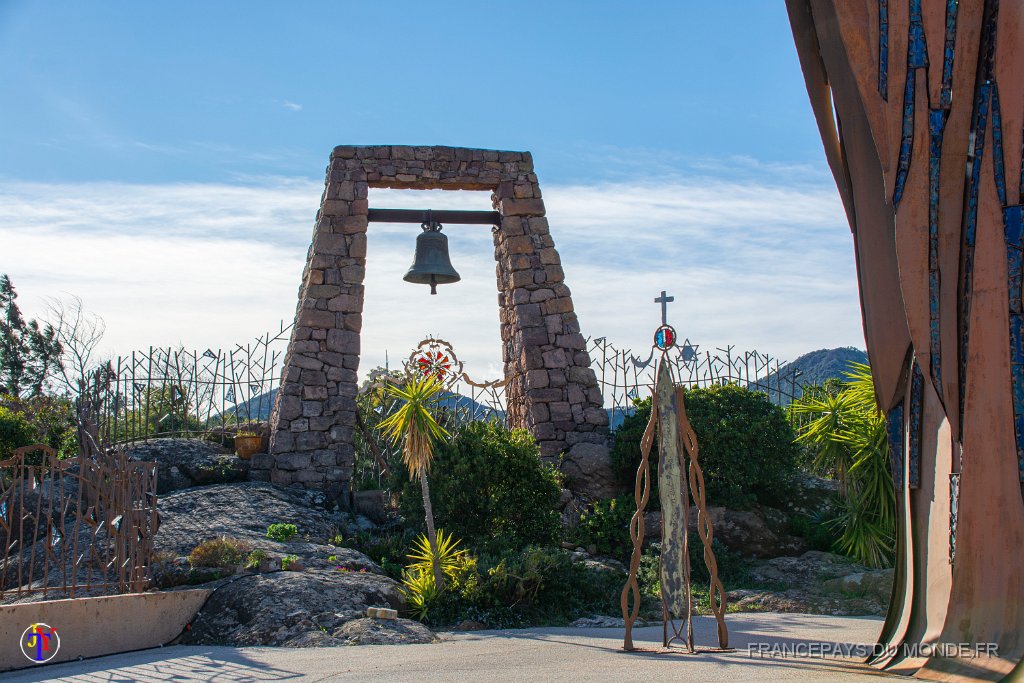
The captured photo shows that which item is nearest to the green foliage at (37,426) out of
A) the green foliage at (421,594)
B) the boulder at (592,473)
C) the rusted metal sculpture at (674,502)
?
the green foliage at (421,594)

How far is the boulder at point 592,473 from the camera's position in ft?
38.0

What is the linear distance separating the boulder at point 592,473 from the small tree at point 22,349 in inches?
549

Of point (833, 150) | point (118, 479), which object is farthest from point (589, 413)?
point (833, 150)

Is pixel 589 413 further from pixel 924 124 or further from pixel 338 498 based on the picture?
pixel 924 124

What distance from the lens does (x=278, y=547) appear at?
29.3ft

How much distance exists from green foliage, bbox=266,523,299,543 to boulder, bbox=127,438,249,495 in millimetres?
1882

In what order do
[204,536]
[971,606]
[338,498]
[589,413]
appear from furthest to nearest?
[589,413] < [338,498] < [204,536] < [971,606]

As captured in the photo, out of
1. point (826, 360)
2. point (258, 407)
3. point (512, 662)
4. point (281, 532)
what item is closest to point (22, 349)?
point (258, 407)

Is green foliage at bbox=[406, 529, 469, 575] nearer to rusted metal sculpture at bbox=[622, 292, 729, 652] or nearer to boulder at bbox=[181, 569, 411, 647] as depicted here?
boulder at bbox=[181, 569, 411, 647]

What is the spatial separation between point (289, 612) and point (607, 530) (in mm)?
4690

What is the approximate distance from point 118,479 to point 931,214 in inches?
238

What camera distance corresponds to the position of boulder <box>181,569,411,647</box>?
6816 mm

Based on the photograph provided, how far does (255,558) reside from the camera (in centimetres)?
827

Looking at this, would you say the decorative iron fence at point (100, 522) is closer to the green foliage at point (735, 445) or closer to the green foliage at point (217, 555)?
the green foliage at point (217, 555)
